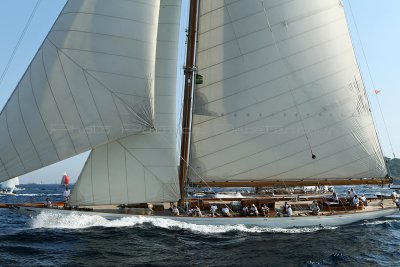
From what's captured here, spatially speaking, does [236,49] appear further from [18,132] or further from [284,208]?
[18,132]

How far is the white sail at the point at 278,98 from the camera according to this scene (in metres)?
21.6

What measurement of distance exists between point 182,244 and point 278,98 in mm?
9640

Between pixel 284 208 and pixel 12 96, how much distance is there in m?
14.7

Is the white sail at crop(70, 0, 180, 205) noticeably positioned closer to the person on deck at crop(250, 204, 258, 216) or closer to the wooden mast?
the wooden mast

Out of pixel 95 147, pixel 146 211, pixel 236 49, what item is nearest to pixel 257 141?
pixel 236 49

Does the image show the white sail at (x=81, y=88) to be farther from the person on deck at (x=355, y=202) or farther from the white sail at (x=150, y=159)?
the person on deck at (x=355, y=202)

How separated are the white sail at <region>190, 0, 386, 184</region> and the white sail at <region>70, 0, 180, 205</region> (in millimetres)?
1636

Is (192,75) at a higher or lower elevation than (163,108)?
higher

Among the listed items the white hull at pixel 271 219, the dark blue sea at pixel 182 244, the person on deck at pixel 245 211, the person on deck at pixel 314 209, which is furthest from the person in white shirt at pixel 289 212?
the person on deck at pixel 245 211

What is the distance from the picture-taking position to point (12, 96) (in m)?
17.3

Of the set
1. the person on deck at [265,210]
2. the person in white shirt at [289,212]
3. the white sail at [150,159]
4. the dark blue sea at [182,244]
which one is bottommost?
the dark blue sea at [182,244]

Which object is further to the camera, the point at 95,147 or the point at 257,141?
the point at 257,141

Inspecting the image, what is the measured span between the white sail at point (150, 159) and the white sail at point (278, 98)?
5.37ft

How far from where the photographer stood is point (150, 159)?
20.0 m
